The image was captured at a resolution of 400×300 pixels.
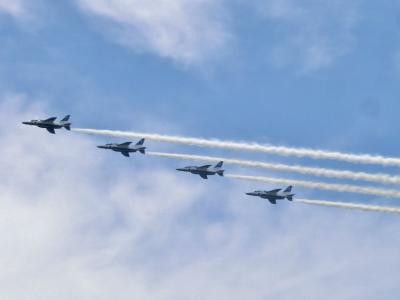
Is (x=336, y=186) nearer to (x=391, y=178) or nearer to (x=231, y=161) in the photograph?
(x=391, y=178)

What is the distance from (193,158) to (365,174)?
52.0m

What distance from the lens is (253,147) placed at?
600 feet

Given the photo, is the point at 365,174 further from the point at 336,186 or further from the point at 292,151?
the point at 292,151

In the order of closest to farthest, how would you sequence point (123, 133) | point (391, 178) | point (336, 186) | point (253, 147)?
point (391, 178) → point (336, 186) → point (253, 147) → point (123, 133)

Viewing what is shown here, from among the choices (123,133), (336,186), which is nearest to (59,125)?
(123,133)

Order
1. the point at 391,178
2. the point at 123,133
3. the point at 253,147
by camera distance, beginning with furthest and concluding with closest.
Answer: the point at 123,133 → the point at 253,147 → the point at 391,178

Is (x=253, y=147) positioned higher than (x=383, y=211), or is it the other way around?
(x=253, y=147)

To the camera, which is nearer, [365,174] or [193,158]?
[365,174]

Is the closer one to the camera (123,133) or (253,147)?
(253,147)

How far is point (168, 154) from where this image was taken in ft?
650

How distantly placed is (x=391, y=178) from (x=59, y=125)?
9367 cm

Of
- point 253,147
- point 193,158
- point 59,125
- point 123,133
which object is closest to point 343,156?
point 253,147

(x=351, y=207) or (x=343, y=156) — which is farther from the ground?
(x=343, y=156)

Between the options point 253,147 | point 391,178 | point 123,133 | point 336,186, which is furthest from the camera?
point 123,133
